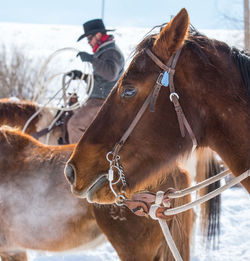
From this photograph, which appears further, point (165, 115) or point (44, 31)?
point (44, 31)

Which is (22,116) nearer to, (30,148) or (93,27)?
(93,27)

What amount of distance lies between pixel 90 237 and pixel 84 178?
141 centimetres

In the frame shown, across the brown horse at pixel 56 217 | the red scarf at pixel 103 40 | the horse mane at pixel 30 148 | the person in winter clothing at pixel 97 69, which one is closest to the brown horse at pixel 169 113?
the brown horse at pixel 56 217

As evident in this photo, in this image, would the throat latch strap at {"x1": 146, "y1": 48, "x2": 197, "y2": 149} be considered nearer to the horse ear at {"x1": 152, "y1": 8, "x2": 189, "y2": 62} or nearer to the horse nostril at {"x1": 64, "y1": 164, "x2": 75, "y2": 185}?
the horse ear at {"x1": 152, "y1": 8, "x2": 189, "y2": 62}

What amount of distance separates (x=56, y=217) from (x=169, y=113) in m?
1.68

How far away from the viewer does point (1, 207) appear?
2986 mm

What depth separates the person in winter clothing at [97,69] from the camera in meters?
4.02

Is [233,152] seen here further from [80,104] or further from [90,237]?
[80,104]

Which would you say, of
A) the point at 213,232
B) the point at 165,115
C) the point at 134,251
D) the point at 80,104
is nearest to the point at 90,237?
the point at 134,251

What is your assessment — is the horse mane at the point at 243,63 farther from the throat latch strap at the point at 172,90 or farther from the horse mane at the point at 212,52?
the throat latch strap at the point at 172,90

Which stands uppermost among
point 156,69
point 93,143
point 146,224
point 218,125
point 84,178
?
point 156,69

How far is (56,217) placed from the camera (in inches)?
113

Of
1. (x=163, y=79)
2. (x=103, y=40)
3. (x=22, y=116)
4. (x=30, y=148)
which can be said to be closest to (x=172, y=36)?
(x=163, y=79)

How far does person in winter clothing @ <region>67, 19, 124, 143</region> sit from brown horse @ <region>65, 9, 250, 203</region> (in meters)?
2.36
